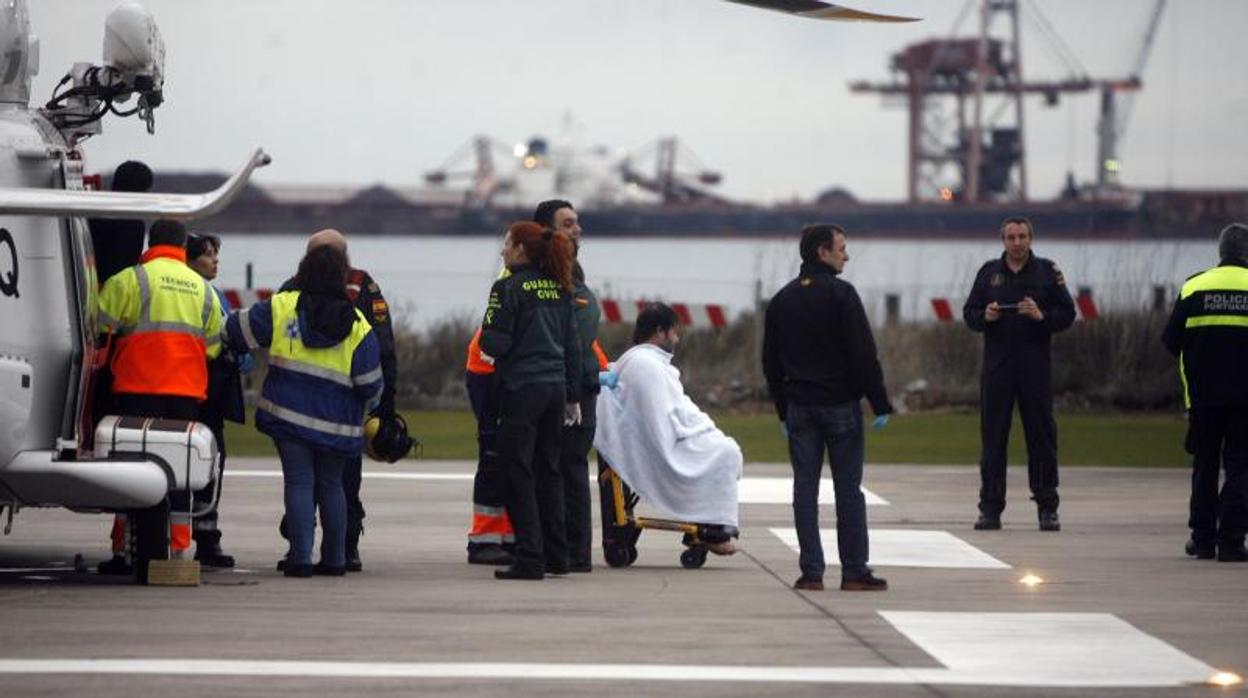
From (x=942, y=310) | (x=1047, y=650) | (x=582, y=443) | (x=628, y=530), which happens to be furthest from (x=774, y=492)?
(x=942, y=310)

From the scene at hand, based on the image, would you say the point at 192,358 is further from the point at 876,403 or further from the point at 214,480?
the point at 876,403

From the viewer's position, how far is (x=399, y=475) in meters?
19.8

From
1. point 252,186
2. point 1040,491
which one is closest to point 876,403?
point 1040,491

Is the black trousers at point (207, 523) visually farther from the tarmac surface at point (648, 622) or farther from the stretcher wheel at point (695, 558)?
the stretcher wheel at point (695, 558)

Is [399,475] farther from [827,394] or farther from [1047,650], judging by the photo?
[1047,650]

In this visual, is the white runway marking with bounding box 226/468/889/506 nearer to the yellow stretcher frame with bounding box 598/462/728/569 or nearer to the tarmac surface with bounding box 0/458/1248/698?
the tarmac surface with bounding box 0/458/1248/698

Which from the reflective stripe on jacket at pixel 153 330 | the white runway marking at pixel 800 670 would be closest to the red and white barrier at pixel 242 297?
the reflective stripe on jacket at pixel 153 330

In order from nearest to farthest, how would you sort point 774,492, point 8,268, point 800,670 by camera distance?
point 800,670
point 8,268
point 774,492

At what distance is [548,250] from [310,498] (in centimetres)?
179

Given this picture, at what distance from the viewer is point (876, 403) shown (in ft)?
39.4

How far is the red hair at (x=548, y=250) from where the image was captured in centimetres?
1245

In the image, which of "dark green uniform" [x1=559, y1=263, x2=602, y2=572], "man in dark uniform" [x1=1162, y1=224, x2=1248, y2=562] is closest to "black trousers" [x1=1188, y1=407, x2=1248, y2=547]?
"man in dark uniform" [x1=1162, y1=224, x2=1248, y2=562]

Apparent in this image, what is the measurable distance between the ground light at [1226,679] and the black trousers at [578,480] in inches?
174

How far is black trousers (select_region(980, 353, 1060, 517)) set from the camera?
15531 millimetres
